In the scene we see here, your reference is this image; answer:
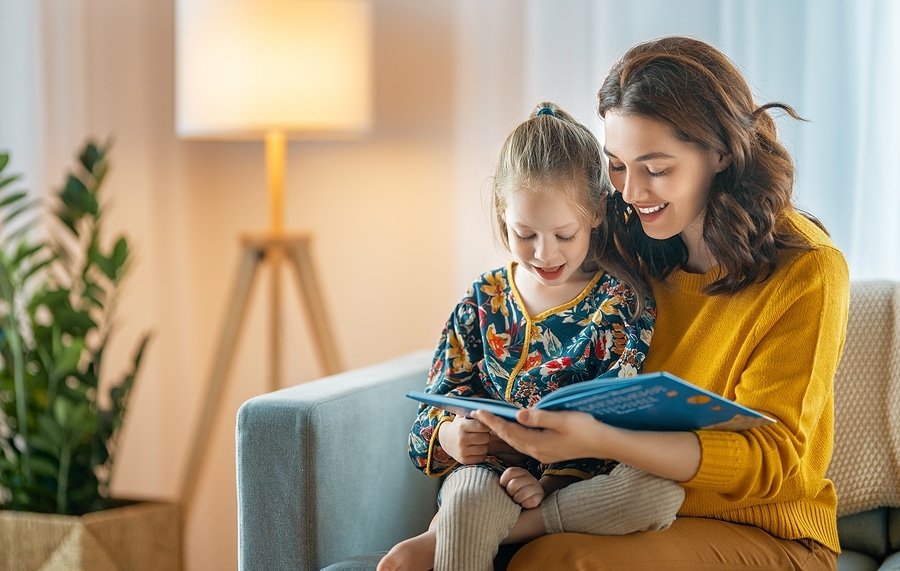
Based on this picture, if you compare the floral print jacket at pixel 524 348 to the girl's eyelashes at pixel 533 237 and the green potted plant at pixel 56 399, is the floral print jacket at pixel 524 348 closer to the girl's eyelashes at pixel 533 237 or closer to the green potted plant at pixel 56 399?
the girl's eyelashes at pixel 533 237

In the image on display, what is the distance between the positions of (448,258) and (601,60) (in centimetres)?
69

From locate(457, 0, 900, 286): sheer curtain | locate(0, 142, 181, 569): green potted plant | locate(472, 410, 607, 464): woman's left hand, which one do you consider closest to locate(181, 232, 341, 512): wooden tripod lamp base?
locate(0, 142, 181, 569): green potted plant

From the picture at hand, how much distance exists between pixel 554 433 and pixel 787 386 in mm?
324

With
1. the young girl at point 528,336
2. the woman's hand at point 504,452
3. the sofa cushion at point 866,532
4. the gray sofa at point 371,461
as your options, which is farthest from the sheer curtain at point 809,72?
the woman's hand at point 504,452

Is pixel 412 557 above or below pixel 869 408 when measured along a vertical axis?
below

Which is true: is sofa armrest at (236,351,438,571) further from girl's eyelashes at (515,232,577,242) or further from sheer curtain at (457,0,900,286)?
sheer curtain at (457,0,900,286)

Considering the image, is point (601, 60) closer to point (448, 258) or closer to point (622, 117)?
point (448, 258)

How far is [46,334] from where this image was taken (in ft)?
7.59

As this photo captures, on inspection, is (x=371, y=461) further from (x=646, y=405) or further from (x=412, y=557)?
(x=646, y=405)

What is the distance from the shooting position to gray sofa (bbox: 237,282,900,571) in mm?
1580

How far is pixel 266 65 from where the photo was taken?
7.74 ft

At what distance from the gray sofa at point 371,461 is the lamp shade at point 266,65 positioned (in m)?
0.79

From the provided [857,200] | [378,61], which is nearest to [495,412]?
[857,200]

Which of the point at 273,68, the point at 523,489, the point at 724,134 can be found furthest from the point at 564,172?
the point at 273,68
